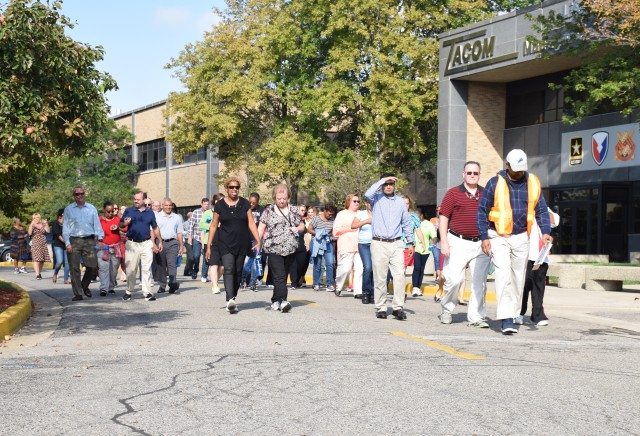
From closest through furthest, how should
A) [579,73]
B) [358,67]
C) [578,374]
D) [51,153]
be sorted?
[578,374] → [51,153] → [579,73] → [358,67]

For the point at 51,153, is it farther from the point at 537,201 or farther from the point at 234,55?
the point at 234,55

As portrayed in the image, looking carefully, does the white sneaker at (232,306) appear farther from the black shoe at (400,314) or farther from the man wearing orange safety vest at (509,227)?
the man wearing orange safety vest at (509,227)

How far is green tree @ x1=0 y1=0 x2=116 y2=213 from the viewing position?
9.98 meters

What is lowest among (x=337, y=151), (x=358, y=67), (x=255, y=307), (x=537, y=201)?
(x=255, y=307)

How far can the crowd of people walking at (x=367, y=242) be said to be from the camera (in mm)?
11180

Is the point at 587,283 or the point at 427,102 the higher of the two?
the point at 427,102

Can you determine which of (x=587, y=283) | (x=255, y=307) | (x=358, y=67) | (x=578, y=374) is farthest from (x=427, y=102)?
(x=578, y=374)

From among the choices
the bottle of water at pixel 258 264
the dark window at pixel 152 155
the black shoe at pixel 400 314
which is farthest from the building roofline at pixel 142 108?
the black shoe at pixel 400 314

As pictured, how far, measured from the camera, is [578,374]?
26.2 feet

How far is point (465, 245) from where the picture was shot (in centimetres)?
1192

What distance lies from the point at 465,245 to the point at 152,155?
187ft

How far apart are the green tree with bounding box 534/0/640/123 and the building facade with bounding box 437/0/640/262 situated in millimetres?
3758

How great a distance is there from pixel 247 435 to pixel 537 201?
6.47 meters

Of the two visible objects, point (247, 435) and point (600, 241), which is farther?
point (600, 241)
